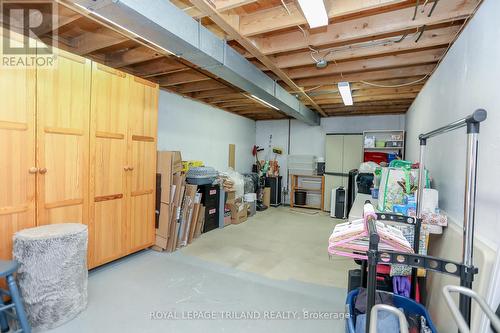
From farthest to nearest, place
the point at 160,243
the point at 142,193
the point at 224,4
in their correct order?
1. the point at 160,243
2. the point at 142,193
3. the point at 224,4

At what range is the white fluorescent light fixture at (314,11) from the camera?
6.20ft

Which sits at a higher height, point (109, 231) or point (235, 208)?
point (109, 231)

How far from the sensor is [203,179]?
4551mm

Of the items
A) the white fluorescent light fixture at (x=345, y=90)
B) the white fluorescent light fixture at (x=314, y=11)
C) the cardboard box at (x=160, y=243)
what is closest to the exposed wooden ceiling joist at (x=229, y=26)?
the white fluorescent light fixture at (x=314, y=11)

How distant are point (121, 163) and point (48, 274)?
141 cm

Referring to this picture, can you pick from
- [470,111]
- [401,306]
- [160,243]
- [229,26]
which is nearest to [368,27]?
[470,111]

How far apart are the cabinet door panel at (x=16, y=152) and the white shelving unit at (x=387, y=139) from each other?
6.18m

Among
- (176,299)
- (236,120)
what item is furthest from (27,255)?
(236,120)

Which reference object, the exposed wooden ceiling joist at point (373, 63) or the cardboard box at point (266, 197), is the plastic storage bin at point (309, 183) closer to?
the cardboard box at point (266, 197)

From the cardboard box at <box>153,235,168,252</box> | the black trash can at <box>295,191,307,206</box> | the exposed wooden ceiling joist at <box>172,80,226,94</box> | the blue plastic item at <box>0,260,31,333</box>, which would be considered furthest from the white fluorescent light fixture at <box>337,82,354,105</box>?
the blue plastic item at <box>0,260,31,333</box>

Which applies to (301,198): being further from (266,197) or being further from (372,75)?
(372,75)

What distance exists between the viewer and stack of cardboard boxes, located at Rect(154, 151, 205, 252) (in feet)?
12.1

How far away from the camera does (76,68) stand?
262cm

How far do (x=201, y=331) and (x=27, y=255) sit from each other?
1.46 metres
